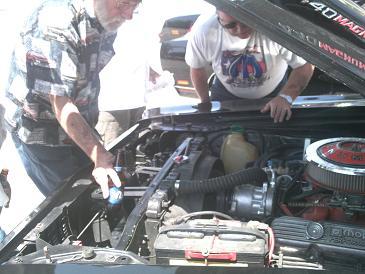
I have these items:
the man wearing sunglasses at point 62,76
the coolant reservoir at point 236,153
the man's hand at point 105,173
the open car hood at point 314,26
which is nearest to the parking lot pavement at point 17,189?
the man wearing sunglasses at point 62,76

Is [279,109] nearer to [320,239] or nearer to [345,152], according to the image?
[345,152]

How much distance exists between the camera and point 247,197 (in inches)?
70.4

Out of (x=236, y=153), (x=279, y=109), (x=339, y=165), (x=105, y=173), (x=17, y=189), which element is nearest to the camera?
(x=339, y=165)

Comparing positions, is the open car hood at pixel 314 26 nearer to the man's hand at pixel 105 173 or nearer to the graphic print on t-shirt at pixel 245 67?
the man's hand at pixel 105 173

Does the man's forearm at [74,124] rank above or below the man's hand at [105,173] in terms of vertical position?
→ above

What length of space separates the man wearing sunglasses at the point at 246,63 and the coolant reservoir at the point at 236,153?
0.45 m

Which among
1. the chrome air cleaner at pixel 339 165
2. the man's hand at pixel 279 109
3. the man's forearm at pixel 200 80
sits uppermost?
the man's forearm at pixel 200 80

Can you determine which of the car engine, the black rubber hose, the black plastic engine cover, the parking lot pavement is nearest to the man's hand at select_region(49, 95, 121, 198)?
the car engine

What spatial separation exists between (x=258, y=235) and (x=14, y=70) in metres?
1.53

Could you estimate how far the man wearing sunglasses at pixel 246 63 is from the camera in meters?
2.63

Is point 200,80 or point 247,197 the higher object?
point 200,80

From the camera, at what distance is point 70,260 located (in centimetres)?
135

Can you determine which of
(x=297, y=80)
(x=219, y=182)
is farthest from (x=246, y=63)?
(x=219, y=182)

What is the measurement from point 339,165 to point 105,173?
3.00ft
